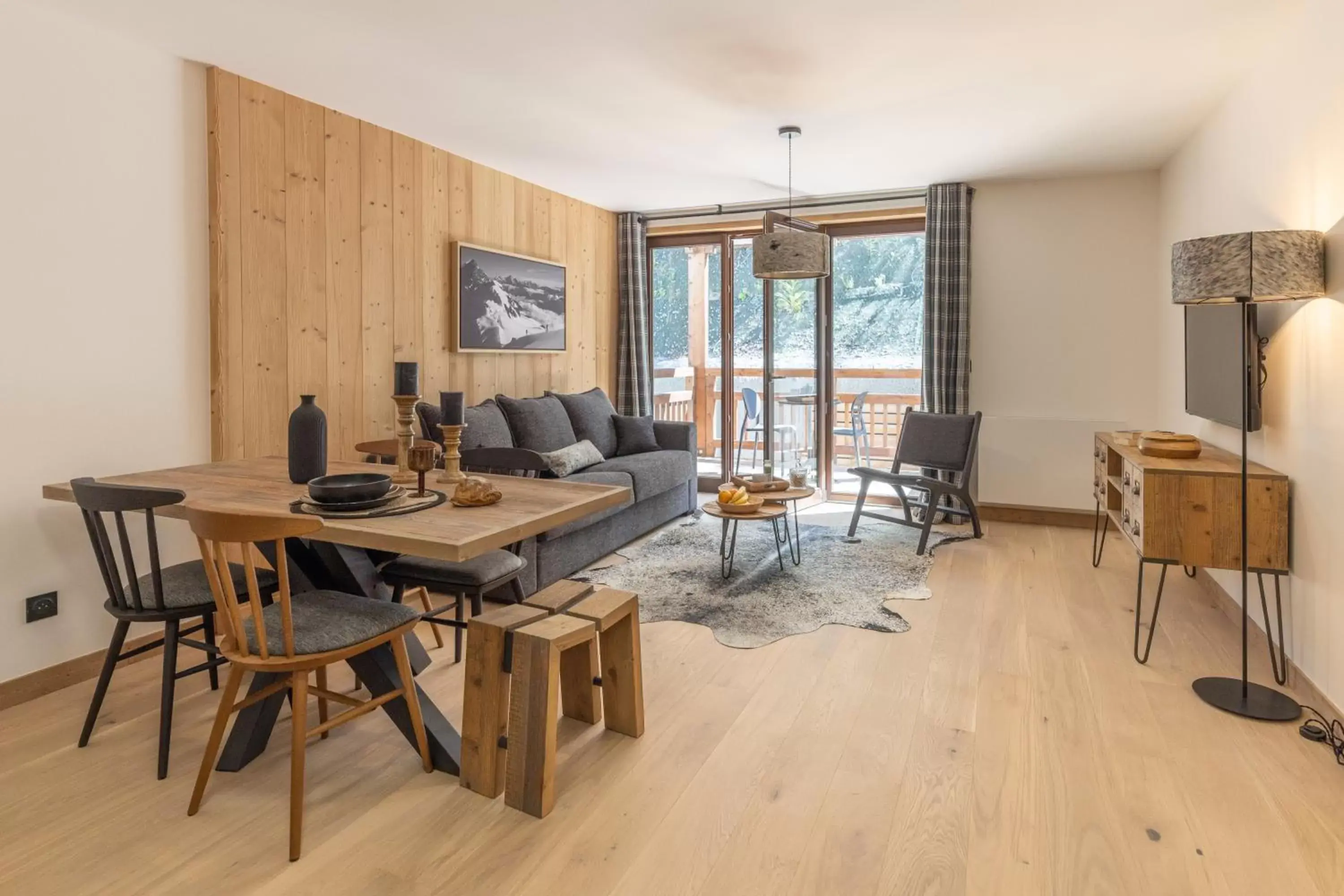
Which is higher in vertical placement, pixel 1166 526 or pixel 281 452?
pixel 281 452

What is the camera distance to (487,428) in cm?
450

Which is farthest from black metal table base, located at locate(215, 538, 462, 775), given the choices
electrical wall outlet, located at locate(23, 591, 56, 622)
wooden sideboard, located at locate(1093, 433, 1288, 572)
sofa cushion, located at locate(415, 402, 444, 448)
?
wooden sideboard, located at locate(1093, 433, 1288, 572)

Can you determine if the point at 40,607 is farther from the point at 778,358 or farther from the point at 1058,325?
the point at 1058,325

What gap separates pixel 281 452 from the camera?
3676mm

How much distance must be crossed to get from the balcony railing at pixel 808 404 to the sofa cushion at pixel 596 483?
1535 millimetres

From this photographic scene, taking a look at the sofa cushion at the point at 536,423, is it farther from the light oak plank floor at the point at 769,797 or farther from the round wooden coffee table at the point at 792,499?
the light oak plank floor at the point at 769,797

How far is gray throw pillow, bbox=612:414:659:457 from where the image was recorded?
5.75m

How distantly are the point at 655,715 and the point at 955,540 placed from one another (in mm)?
3135

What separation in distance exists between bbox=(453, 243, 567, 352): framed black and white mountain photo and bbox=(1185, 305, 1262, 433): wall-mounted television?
3864 millimetres

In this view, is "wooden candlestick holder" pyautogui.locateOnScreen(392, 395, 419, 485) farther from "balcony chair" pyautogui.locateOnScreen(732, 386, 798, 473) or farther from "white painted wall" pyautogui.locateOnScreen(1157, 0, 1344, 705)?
"balcony chair" pyautogui.locateOnScreen(732, 386, 798, 473)

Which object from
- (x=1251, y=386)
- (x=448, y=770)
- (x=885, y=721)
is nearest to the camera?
(x=448, y=770)

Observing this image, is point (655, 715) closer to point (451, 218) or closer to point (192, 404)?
point (192, 404)

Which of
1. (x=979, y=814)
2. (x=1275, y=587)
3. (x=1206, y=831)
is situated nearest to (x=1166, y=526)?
(x=1275, y=587)

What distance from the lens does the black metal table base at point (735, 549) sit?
4223mm
